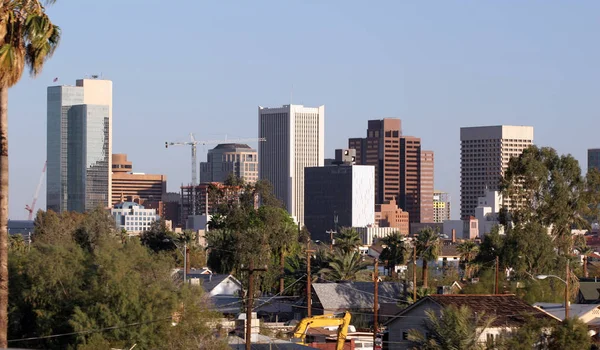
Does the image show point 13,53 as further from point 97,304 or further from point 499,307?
point 499,307

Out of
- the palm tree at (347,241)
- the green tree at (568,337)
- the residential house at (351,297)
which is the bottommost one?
the residential house at (351,297)

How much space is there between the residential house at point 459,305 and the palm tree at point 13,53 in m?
25.2

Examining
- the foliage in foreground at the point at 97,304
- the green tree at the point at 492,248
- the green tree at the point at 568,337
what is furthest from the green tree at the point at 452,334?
the green tree at the point at 492,248

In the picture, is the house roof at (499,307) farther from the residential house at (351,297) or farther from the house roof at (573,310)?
the residential house at (351,297)

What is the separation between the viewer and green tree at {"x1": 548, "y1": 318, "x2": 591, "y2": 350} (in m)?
45.4

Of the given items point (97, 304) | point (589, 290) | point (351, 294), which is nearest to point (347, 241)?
point (351, 294)

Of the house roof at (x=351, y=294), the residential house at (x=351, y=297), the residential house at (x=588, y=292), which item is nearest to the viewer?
the residential house at (x=351, y=297)

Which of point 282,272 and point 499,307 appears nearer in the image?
point 499,307

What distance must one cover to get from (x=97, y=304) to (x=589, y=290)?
5264 centimetres

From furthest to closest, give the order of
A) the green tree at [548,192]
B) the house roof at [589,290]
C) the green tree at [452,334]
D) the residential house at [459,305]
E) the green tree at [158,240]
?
the green tree at [158,240]
the green tree at [548,192]
the house roof at [589,290]
the residential house at [459,305]
the green tree at [452,334]

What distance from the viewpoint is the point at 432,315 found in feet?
146

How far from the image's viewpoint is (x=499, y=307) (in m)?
54.4

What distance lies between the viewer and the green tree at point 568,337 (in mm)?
45406

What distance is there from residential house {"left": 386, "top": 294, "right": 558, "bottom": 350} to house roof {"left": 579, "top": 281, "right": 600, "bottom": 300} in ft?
109
